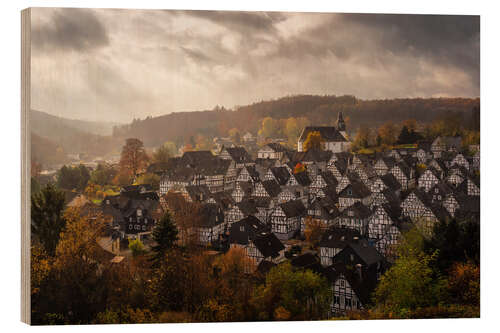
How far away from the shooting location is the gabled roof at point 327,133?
1318 cm

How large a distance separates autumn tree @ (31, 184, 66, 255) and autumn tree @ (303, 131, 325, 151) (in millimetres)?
5703

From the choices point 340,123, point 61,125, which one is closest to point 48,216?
point 61,125

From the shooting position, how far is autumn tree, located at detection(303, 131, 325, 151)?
1305 cm

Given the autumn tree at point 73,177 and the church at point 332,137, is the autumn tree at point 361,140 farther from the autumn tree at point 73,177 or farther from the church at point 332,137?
the autumn tree at point 73,177

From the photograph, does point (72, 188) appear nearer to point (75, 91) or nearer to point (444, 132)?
point (75, 91)

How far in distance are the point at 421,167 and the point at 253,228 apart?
14.4ft

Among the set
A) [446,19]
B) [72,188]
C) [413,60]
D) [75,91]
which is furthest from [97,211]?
[446,19]

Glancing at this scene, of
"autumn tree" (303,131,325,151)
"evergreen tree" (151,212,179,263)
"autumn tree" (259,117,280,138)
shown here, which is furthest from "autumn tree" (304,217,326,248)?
"evergreen tree" (151,212,179,263)

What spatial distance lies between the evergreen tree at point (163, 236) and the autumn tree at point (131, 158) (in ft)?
4.24

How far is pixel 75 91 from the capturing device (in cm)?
1212

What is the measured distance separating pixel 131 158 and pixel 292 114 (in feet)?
12.6

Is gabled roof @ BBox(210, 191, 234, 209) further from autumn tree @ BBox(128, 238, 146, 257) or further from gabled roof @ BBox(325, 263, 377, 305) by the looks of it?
gabled roof @ BBox(325, 263, 377, 305)

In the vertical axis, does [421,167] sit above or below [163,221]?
above

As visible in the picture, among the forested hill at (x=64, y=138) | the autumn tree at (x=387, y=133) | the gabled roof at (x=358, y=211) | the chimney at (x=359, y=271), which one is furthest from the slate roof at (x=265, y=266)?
the forested hill at (x=64, y=138)
